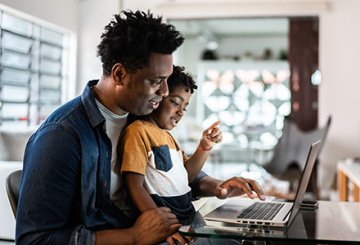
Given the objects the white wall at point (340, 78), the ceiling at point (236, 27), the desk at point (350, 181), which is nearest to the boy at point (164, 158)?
the desk at point (350, 181)

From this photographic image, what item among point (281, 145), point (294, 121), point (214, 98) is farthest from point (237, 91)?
point (281, 145)

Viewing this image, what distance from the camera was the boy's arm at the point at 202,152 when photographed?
1.62 meters

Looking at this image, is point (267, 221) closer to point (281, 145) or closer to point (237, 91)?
point (281, 145)

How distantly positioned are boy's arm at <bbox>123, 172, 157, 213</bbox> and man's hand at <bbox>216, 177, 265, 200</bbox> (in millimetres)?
302

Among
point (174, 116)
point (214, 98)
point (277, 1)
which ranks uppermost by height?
point (277, 1)

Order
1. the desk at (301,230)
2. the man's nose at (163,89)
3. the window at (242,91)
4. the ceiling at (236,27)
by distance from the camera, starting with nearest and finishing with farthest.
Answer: the desk at (301,230) < the man's nose at (163,89) < the ceiling at (236,27) < the window at (242,91)

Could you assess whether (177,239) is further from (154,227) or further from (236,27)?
(236,27)

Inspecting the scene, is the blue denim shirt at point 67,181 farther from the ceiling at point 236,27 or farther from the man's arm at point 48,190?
the ceiling at point 236,27

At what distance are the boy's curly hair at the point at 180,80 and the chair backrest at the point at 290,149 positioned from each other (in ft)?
9.67

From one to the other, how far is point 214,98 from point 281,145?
178 inches

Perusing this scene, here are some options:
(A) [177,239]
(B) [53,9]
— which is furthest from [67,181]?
(B) [53,9]

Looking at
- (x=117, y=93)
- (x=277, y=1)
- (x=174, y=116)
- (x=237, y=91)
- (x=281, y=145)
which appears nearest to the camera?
(x=117, y=93)

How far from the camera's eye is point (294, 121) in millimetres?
5309

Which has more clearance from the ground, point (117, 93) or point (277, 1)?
point (277, 1)
